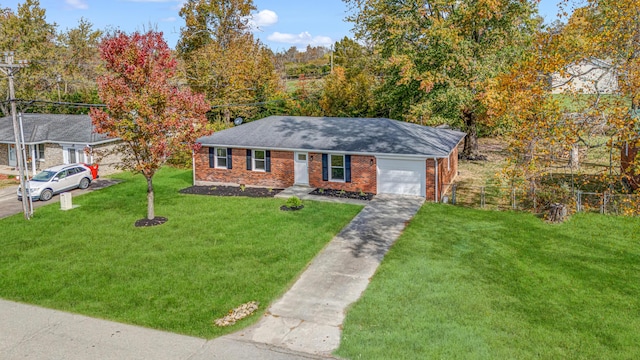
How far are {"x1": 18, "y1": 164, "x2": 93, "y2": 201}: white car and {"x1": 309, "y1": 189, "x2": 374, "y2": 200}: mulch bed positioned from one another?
1291 cm

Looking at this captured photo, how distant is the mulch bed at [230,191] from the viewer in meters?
24.0

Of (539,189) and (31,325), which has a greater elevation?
(539,189)

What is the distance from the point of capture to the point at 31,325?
11789mm

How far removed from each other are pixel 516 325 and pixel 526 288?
2.22m

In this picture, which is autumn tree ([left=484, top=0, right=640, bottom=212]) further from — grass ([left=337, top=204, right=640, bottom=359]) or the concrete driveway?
the concrete driveway

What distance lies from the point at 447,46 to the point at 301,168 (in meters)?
11.3

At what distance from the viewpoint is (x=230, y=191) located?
24688 mm

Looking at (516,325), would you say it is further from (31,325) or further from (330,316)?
(31,325)

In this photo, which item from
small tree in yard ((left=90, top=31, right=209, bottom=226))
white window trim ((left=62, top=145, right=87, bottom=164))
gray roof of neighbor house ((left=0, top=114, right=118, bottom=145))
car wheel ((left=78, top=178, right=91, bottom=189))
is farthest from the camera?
white window trim ((left=62, top=145, right=87, bottom=164))

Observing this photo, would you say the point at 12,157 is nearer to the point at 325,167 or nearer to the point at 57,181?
the point at 57,181

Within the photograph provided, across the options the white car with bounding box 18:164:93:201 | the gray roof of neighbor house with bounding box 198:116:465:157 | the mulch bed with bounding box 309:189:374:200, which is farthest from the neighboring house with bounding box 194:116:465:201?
the white car with bounding box 18:164:93:201

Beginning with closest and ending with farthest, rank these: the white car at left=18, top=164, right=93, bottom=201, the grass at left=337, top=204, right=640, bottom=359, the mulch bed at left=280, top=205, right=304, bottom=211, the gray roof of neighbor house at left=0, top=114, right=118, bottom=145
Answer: the grass at left=337, top=204, right=640, bottom=359 < the mulch bed at left=280, top=205, right=304, bottom=211 < the white car at left=18, top=164, right=93, bottom=201 < the gray roof of neighbor house at left=0, top=114, right=118, bottom=145

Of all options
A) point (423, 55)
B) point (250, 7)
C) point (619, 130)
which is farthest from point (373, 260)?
point (250, 7)

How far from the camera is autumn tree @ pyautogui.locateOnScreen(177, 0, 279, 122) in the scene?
4122 centimetres
